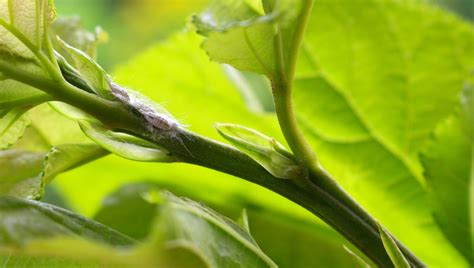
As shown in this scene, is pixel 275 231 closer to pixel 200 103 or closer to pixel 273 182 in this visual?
pixel 200 103

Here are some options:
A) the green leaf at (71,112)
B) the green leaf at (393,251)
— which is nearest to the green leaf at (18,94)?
the green leaf at (71,112)

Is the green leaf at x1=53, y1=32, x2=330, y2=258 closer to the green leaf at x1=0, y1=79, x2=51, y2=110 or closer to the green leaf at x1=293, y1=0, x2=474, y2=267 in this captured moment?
the green leaf at x1=293, y1=0, x2=474, y2=267

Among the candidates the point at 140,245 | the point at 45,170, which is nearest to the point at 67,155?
the point at 45,170

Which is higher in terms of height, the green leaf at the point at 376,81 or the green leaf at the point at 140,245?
the green leaf at the point at 376,81

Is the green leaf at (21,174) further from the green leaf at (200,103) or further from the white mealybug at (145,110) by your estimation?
the green leaf at (200,103)

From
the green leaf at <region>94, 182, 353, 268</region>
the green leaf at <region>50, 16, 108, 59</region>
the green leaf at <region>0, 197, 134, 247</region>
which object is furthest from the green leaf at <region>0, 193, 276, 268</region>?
the green leaf at <region>94, 182, 353, 268</region>

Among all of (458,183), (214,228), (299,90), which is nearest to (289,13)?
(214,228)
